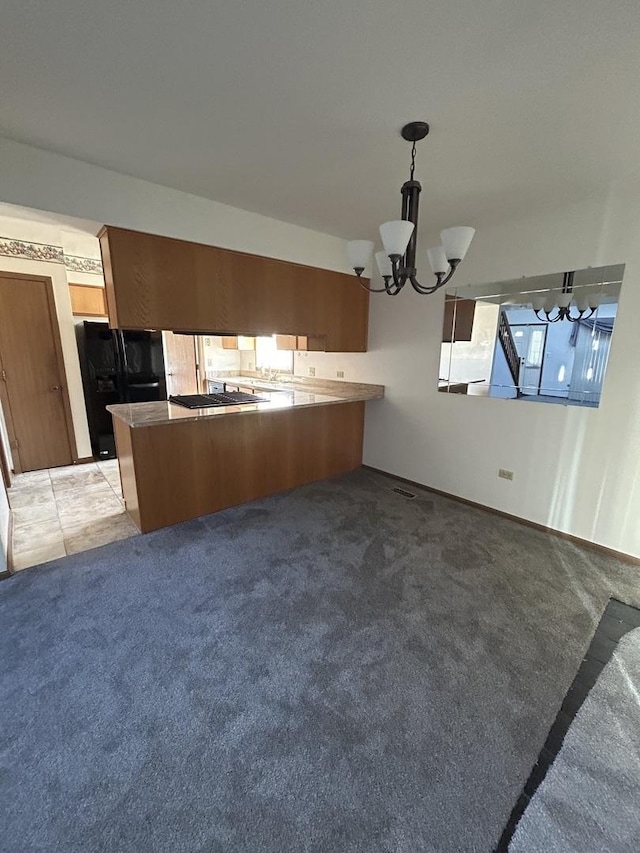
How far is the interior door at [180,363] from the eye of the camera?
18.1ft

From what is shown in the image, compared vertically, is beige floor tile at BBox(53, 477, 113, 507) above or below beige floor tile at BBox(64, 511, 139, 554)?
above

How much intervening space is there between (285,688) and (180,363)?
503 cm

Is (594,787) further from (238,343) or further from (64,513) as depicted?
(238,343)

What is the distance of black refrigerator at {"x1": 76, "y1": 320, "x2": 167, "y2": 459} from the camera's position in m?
4.35

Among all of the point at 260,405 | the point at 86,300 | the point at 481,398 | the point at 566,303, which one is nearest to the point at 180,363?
the point at 86,300

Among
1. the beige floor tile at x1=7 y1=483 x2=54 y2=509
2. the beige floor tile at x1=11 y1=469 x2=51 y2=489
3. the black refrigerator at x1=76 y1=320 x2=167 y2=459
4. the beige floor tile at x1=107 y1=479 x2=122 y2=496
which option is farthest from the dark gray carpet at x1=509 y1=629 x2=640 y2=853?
the black refrigerator at x1=76 y1=320 x2=167 y2=459

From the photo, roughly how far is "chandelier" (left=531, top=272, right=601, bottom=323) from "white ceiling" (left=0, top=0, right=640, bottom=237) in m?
0.62

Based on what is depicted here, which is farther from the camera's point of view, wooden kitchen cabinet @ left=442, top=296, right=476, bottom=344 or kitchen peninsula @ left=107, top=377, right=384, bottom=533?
wooden kitchen cabinet @ left=442, top=296, right=476, bottom=344

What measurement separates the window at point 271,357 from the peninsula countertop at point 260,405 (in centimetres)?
31

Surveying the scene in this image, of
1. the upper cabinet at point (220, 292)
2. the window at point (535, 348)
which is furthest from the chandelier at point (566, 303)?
the upper cabinet at point (220, 292)

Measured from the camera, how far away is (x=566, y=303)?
270cm

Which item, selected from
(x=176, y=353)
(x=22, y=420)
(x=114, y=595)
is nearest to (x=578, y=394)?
(x=114, y=595)

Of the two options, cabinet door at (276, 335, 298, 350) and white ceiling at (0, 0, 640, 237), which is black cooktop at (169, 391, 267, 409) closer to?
cabinet door at (276, 335, 298, 350)

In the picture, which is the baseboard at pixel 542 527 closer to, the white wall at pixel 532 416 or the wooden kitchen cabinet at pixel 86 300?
the white wall at pixel 532 416
